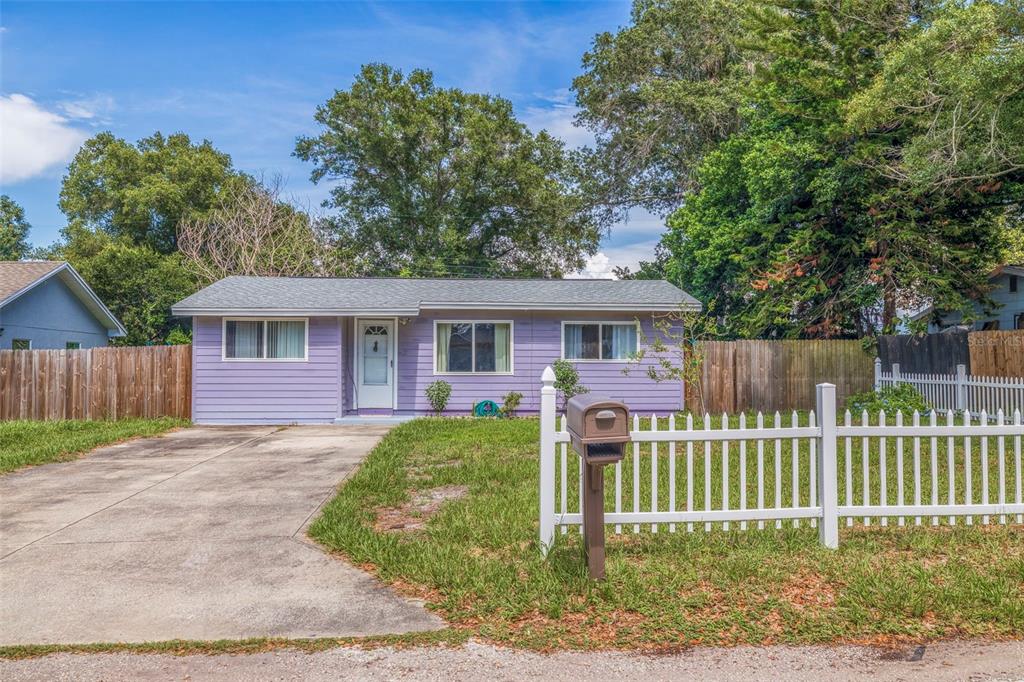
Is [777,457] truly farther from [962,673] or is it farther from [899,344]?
[899,344]

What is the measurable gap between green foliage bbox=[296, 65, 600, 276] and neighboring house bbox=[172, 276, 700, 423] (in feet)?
43.2

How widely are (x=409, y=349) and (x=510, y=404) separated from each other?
242 cm

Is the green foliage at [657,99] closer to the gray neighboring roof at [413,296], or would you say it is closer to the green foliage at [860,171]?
the green foliage at [860,171]

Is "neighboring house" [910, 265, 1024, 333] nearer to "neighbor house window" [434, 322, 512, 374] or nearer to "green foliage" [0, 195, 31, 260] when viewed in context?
"neighbor house window" [434, 322, 512, 374]

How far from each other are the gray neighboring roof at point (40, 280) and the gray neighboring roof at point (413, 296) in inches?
214

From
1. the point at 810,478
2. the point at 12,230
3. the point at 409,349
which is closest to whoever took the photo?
the point at 810,478

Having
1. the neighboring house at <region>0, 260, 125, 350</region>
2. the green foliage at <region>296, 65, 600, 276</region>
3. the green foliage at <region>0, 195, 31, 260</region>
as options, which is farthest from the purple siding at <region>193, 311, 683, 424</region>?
the green foliage at <region>0, 195, 31, 260</region>

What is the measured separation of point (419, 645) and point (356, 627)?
42 centimetres

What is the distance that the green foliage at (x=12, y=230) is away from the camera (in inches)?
1351

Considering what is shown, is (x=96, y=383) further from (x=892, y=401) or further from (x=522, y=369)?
(x=892, y=401)

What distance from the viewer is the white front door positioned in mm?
13461

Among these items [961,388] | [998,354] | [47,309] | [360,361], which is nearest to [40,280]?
[47,309]

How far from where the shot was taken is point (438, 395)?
42.7 ft

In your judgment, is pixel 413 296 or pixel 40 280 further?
pixel 40 280
